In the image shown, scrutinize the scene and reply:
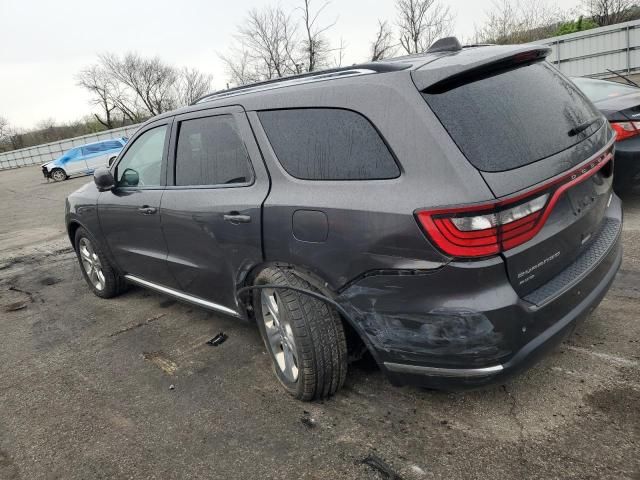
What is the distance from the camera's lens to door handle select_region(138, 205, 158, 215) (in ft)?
11.4

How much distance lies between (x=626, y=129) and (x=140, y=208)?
4.58 m

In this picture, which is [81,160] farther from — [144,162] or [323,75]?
[323,75]

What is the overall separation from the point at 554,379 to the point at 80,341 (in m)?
3.45

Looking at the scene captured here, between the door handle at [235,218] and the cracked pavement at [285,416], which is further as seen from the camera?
the door handle at [235,218]

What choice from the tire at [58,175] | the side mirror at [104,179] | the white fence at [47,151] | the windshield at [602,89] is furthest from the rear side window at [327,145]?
the white fence at [47,151]

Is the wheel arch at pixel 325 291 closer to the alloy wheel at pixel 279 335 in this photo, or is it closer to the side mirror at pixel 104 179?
the alloy wheel at pixel 279 335

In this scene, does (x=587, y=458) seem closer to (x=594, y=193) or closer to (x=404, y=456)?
(x=404, y=456)

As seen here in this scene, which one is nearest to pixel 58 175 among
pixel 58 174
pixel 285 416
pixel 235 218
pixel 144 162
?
pixel 58 174

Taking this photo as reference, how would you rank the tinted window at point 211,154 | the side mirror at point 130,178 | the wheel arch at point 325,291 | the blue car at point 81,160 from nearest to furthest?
the wheel arch at point 325,291, the tinted window at point 211,154, the side mirror at point 130,178, the blue car at point 81,160

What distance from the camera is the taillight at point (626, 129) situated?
4750 millimetres

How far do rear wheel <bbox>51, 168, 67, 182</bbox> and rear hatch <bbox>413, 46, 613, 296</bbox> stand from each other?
85.0 ft

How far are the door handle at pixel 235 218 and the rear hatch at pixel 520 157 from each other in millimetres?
1132

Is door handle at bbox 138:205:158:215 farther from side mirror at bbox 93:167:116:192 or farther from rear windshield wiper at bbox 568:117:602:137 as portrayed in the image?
rear windshield wiper at bbox 568:117:602:137

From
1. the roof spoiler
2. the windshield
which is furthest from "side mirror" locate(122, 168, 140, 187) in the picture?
the windshield
